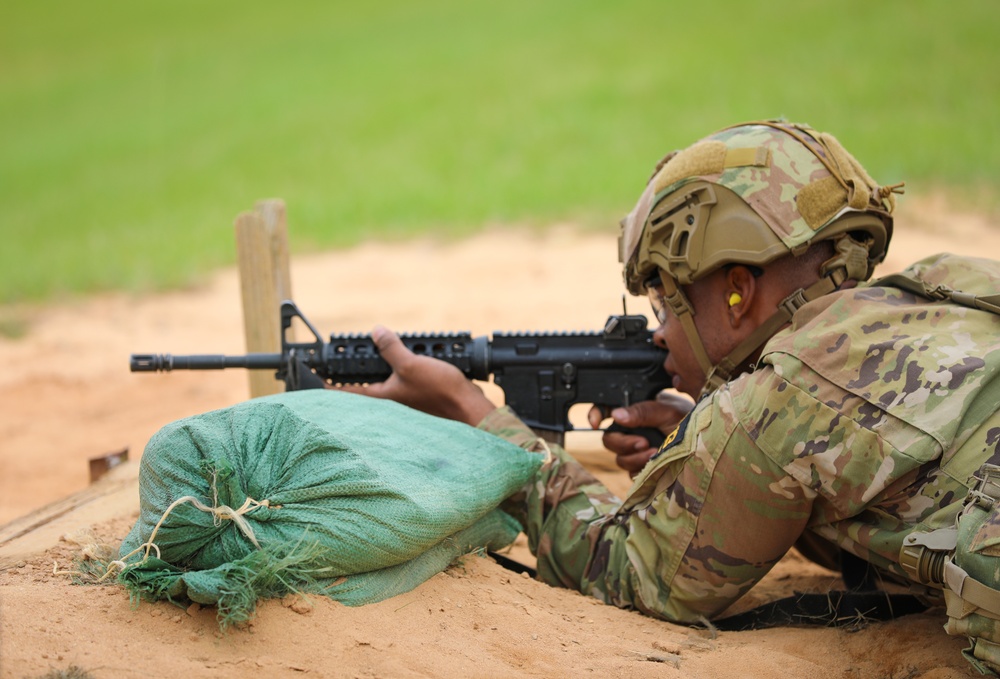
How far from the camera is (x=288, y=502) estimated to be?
2.58 meters

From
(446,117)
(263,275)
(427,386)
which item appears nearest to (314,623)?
(427,386)

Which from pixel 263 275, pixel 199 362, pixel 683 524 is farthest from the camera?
pixel 263 275

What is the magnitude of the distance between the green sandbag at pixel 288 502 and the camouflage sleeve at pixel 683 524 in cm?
48

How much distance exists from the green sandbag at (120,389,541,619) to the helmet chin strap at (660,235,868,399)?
887 millimetres

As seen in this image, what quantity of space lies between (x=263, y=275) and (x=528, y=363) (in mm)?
1509

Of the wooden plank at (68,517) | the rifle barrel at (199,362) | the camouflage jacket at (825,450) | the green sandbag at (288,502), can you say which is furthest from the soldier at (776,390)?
the wooden plank at (68,517)

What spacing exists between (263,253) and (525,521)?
2.01 meters

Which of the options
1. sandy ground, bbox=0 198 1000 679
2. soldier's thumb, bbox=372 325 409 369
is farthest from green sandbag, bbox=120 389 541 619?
soldier's thumb, bbox=372 325 409 369

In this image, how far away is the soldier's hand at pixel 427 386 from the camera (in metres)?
3.80

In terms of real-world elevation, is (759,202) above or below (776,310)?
above

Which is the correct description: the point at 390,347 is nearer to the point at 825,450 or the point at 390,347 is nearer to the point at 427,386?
the point at 427,386

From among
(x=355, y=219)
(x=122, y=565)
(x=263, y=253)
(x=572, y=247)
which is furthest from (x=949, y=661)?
(x=355, y=219)

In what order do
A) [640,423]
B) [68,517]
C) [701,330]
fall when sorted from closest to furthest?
[701,330] → [68,517] → [640,423]

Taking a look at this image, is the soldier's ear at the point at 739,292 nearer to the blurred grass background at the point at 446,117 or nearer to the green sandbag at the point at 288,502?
the green sandbag at the point at 288,502
